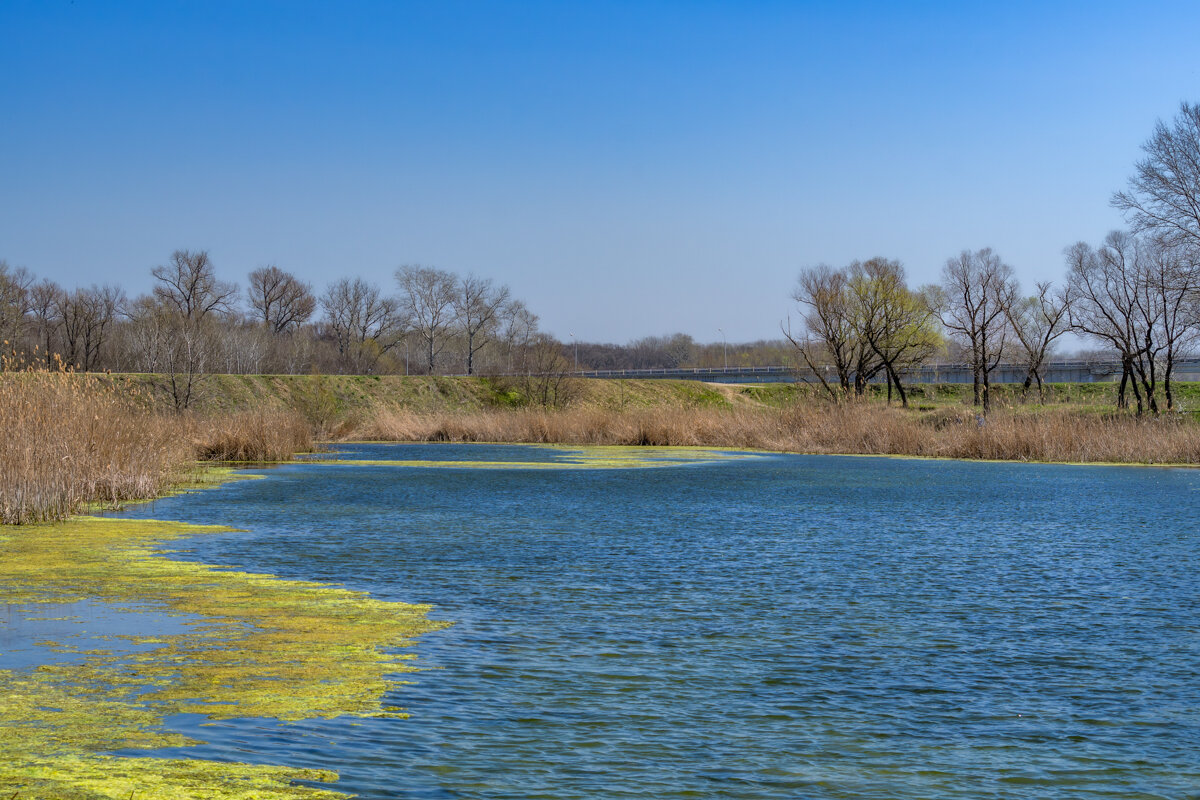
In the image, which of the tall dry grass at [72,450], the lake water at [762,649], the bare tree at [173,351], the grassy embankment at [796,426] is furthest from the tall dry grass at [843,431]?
the tall dry grass at [72,450]

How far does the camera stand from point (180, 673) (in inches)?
277

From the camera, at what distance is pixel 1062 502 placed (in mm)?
18859

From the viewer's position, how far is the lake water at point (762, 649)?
5379mm

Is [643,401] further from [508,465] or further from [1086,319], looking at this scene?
[508,465]

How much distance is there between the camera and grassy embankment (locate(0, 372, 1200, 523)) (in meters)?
16.0

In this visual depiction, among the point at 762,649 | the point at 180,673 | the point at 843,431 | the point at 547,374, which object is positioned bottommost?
the point at 762,649

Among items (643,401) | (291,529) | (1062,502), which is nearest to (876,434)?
(1062,502)

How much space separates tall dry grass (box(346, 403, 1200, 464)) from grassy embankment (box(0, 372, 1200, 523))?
0.05 m

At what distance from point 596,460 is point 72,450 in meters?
16.7

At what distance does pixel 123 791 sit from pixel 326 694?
71.9 inches

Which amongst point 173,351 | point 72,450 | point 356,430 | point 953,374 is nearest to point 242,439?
point 356,430

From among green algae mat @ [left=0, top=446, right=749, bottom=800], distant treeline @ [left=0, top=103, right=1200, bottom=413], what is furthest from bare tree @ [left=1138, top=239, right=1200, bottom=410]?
green algae mat @ [left=0, top=446, right=749, bottom=800]

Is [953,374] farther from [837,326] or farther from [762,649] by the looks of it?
[762,649]

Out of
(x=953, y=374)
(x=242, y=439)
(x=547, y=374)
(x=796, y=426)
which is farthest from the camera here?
(x=953, y=374)
